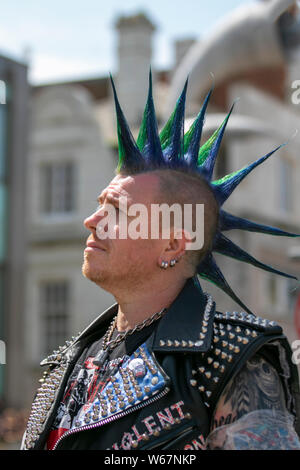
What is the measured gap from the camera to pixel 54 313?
2108cm

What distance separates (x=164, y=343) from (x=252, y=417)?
14.9 inches

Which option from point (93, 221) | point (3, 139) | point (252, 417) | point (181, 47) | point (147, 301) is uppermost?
point (181, 47)

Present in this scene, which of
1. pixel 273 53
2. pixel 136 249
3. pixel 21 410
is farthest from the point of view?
pixel 273 53

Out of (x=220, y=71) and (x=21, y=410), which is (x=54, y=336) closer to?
(x=21, y=410)

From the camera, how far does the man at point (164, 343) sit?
263 cm

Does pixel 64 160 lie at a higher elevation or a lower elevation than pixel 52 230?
higher

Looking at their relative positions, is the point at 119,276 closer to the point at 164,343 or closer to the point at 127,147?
the point at 164,343

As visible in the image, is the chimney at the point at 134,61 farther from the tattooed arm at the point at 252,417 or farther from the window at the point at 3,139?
the tattooed arm at the point at 252,417

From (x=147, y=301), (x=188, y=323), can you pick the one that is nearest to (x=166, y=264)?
(x=147, y=301)

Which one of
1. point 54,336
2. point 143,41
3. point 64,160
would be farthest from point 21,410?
point 143,41

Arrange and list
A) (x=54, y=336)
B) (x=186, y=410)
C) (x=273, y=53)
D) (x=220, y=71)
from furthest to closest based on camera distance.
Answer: (x=54, y=336) < (x=220, y=71) < (x=273, y=53) < (x=186, y=410)

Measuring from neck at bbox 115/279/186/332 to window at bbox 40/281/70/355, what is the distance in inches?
706

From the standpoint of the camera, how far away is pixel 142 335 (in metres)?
2.90

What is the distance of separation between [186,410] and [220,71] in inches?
678
